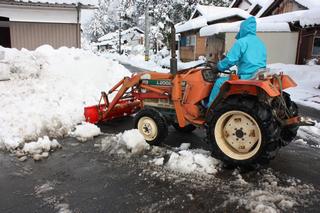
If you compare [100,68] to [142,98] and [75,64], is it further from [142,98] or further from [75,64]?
[142,98]

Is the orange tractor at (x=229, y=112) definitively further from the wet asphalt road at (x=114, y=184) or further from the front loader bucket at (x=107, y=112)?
the front loader bucket at (x=107, y=112)

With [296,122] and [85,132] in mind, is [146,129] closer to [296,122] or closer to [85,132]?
[85,132]

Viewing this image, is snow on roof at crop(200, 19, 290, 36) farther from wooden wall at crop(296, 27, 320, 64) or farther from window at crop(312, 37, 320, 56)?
window at crop(312, 37, 320, 56)

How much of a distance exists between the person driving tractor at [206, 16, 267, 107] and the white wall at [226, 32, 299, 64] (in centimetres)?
1711

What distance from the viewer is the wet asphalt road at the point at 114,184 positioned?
3.64 metres

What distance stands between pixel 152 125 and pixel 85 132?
1333mm

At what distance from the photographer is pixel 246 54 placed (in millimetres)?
4719

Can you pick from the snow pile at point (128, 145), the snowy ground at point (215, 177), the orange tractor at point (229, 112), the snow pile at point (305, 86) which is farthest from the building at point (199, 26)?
the snowy ground at point (215, 177)

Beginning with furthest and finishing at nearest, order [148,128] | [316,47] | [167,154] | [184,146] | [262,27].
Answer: [262,27], [316,47], [148,128], [184,146], [167,154]

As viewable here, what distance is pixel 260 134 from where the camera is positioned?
14.0 ft

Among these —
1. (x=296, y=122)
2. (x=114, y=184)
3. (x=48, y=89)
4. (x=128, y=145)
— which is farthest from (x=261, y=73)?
(x=48, y=89)

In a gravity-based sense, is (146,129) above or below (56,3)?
below

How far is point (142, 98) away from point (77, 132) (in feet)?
4.43

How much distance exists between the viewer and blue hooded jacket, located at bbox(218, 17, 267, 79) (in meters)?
4.70
